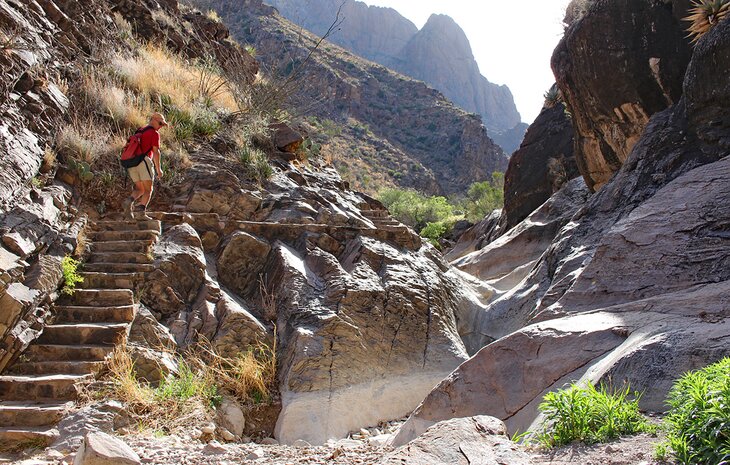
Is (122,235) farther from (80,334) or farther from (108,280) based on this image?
(80,334)

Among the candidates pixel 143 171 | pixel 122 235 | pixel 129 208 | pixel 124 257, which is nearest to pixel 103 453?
pixel 124 257

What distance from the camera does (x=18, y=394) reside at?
4875mm

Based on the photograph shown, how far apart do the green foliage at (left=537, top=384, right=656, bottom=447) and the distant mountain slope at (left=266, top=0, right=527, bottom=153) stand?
319 feet

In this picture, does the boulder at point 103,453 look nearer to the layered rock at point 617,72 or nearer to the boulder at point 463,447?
the boulder at point 463,447

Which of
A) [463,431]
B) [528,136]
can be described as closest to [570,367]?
[463,431]

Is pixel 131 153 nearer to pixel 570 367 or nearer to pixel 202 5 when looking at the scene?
pixel 570 367

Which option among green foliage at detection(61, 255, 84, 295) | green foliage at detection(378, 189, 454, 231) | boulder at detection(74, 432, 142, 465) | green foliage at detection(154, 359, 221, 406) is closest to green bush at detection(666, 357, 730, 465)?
boulder at detection(74, 432, 142, 465)

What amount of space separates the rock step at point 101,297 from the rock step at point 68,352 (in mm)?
728

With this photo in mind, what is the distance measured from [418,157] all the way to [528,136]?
31409 mm

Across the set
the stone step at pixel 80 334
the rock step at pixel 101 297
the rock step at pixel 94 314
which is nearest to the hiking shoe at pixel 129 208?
the rock step at pixel 101 297

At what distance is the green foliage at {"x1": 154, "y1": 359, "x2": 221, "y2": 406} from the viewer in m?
Result: 5.23

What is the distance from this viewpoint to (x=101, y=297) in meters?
6.13

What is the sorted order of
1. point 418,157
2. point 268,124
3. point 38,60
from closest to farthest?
point 38,60 → point 268,124 → point 418,157

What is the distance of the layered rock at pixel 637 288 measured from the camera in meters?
3.85
